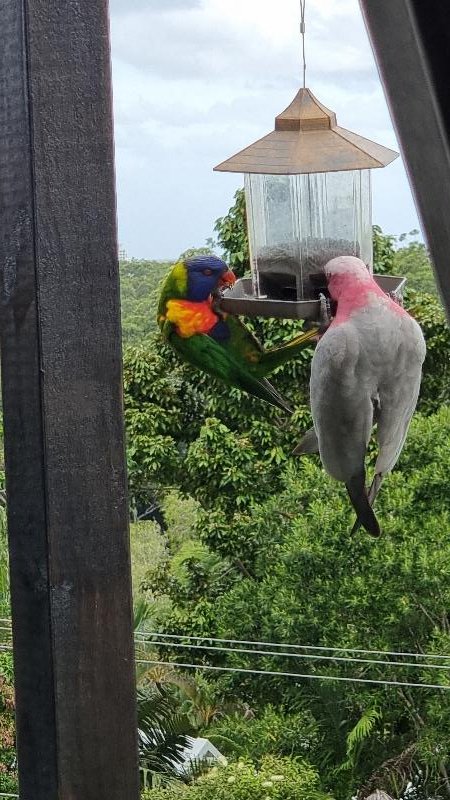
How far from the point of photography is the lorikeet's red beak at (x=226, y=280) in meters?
1.07

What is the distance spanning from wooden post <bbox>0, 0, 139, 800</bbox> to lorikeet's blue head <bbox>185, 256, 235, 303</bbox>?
0.49 metres

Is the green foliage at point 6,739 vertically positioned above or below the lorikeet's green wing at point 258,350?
below

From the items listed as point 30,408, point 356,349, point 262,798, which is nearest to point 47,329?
point 30,408

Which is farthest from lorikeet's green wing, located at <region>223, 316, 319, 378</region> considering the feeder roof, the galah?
the feeder roof

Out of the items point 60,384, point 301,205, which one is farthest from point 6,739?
point 60,384

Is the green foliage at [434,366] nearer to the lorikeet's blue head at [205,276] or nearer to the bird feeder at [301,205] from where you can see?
the bird feeder at [301,205]

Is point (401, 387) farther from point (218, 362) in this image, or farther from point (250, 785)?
point (250, 785)

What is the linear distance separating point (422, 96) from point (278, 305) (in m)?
0.74

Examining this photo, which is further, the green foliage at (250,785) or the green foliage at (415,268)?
the green foliage at (415,268)

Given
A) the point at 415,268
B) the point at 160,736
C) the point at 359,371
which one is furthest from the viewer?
the point at 415,268

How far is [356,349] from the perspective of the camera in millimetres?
937

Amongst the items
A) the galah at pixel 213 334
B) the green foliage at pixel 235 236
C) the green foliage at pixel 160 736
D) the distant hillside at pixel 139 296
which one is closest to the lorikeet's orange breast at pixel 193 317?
the galah at pixel 213 334

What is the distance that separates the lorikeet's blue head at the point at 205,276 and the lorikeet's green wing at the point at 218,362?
0.04 m

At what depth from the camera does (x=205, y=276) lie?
1061 mm
